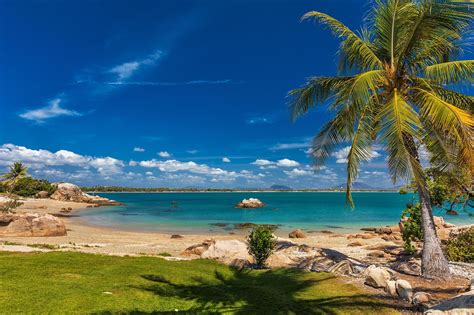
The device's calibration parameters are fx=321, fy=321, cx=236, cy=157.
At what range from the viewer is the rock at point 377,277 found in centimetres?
1051

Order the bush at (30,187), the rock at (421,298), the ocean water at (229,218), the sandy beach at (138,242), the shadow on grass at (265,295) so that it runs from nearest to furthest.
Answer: the shadow on grass at (265,295) < the rock at (421,298) < the sandy beach at (138,242) < the ocean water at (229,218) < the bush at (30,187)

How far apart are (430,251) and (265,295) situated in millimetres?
5987

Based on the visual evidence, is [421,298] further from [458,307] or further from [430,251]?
[430,251]

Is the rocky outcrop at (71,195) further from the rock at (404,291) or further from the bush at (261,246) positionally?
the rock at (404,291)

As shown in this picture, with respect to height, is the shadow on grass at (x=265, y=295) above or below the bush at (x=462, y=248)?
below

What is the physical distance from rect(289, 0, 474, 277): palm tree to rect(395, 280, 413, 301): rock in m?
2.09

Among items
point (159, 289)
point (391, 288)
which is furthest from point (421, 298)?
point (159, 289)

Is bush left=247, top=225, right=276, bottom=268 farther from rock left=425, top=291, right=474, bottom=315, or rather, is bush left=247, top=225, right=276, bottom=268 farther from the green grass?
rock left=425, top=291, right=474, bottom=315

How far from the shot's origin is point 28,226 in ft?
88.2

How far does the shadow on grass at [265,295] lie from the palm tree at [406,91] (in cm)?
337

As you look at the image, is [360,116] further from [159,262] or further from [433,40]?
[159,262]

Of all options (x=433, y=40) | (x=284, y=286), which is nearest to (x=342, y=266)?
(x=284, y=286)

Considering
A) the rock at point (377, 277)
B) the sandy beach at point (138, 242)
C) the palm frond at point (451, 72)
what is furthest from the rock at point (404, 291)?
the sandy beach at point (138, 242)

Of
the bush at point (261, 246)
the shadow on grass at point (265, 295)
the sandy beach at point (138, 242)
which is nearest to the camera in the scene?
the shadow on grass at point (265, 295)
